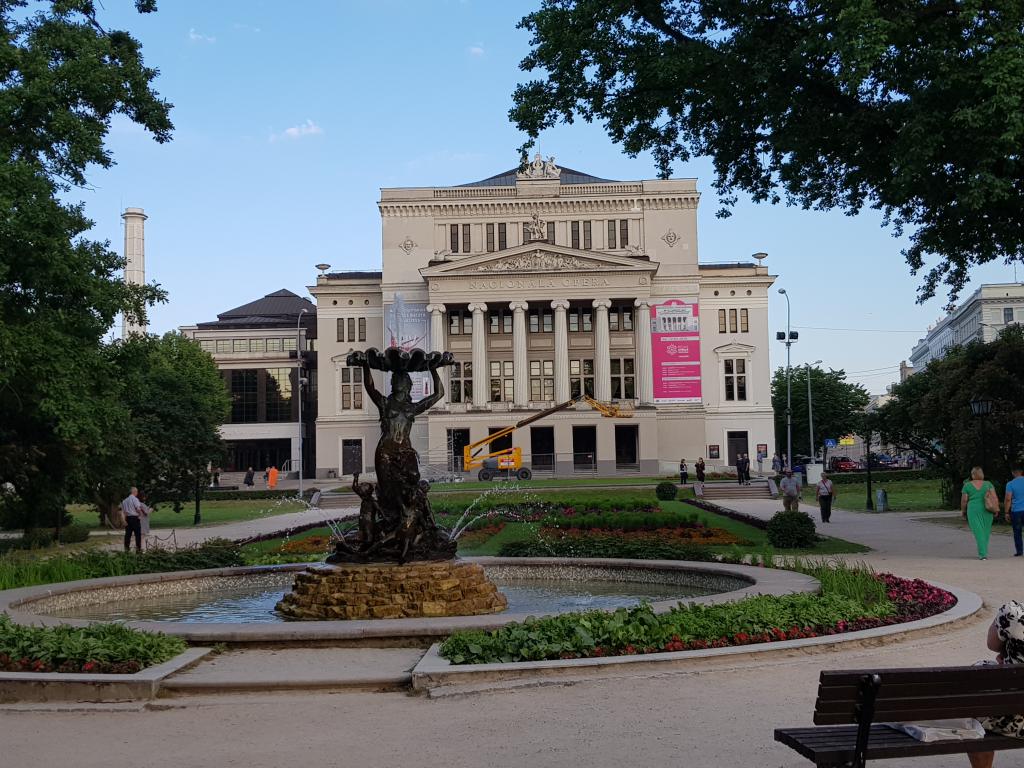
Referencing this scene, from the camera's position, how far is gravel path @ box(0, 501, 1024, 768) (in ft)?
21.3

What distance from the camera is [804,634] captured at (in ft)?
32.7

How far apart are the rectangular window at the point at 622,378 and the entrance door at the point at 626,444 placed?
250 cm

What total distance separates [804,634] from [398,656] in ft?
13.3

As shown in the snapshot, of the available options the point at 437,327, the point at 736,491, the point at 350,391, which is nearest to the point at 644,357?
the point at 437,327

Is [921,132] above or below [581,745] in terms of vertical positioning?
above

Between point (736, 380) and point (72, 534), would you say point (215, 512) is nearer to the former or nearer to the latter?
point (72, 534)

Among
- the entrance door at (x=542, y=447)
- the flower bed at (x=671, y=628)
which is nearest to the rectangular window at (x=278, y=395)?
the entrance door at (x=542, y=447)

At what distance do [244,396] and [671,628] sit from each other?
3305 inches

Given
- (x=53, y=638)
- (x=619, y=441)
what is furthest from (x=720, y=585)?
(x=619, y=441)

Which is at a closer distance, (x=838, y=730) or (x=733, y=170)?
(x=838, y=730)

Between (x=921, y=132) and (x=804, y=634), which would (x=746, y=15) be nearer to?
(x=921, y=132)

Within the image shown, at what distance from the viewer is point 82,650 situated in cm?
882

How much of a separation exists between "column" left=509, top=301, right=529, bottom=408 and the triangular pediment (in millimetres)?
2907

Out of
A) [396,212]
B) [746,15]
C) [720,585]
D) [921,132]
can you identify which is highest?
[396,212]
